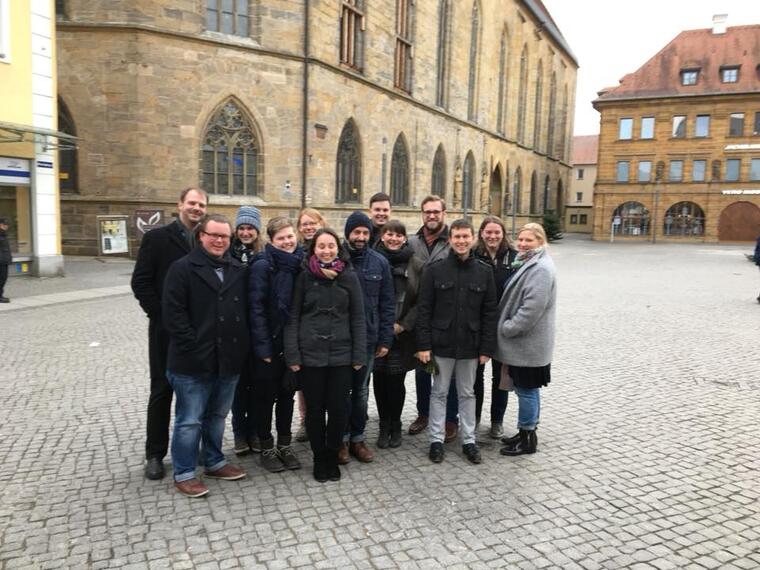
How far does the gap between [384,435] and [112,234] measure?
1520cm

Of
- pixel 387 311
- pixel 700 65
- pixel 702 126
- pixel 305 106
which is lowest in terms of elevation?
pixel 387 311

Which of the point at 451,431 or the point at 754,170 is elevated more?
the point at 754,170

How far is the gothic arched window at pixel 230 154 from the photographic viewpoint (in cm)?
2041

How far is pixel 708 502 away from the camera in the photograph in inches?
169

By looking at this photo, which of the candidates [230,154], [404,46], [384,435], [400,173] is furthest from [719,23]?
[384,435]

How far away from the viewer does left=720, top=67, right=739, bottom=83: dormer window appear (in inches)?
1871

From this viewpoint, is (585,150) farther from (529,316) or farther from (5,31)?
(529,316)

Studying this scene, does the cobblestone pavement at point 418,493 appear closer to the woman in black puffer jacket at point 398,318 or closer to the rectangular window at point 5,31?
the woman in black puffer jacket at point 398,318

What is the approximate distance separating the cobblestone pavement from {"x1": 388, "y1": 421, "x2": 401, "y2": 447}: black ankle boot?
12 cm

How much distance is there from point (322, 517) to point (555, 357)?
17.9 feet

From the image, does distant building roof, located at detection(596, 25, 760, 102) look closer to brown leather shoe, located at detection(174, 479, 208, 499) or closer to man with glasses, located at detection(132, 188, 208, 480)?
man with glasses, located at detection(132, 188, 208, 480)

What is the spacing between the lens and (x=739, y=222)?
47.1 meters

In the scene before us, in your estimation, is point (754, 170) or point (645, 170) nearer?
point (754, 170)

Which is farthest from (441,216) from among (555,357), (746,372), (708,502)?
(746,372)
